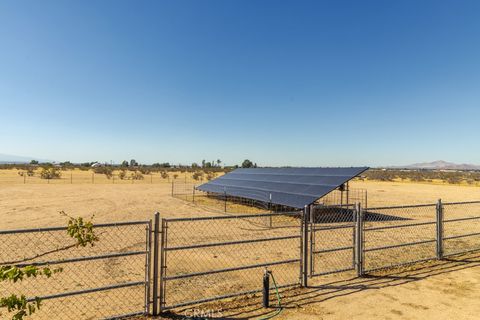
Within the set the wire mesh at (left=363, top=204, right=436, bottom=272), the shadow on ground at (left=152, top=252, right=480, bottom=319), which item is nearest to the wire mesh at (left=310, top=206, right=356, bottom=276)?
the shadow on ground at (left=152, top=252, right=480, bottom=319)

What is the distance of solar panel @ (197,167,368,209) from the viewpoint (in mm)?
18516

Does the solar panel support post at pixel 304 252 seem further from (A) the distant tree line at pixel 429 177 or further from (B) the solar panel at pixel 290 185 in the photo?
(A) the distant tree line at pixel 429 177

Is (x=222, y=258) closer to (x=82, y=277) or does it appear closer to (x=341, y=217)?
(x=82, y=277)

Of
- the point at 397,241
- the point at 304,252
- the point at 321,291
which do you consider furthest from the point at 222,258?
the point at 397,241

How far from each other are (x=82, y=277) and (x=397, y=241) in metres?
11.9

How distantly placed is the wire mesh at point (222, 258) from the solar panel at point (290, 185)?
2066 millimetres

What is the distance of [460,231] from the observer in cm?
1567

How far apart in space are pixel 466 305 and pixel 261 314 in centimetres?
449

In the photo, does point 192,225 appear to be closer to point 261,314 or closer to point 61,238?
point 61,238

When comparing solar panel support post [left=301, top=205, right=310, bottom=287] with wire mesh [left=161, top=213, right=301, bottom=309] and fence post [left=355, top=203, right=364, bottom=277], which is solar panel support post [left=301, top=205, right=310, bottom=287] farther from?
fence post [left=355, top=203, right=364, bottom=277]

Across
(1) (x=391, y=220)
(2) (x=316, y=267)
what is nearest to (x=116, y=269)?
(2) (x=316, y=267)

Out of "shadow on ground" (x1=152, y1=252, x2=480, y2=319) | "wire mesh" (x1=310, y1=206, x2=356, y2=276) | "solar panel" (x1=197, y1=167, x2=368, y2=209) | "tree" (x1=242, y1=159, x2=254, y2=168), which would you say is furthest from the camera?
"tree" (x1=242, y1=159, x2=254, y2=168)

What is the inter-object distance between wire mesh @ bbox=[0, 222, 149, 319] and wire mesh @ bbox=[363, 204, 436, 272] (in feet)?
20.0

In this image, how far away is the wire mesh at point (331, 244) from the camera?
8.24 metres
